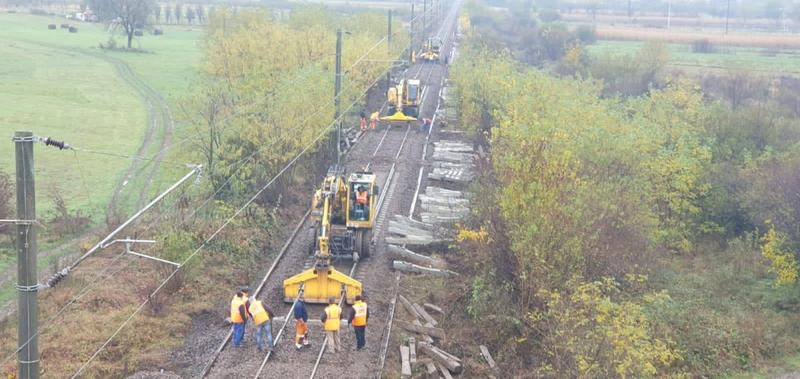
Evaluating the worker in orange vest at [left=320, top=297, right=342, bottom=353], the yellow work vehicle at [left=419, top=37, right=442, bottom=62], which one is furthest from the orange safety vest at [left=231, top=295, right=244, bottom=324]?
the yellow work vehicle at [left=419, top=37, right=442, bottom=62]

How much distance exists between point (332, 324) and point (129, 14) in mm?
98474

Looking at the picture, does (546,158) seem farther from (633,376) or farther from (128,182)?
(128,182)

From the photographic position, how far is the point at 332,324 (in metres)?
20.4

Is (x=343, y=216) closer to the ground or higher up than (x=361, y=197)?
closer to the ground

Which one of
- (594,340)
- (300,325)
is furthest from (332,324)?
(594,340)

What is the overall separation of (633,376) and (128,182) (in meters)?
34.1

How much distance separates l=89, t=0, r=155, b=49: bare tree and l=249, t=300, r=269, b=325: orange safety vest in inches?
3638

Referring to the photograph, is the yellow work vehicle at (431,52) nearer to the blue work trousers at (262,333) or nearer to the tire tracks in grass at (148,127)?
the tire tracks in grass at (148,127)

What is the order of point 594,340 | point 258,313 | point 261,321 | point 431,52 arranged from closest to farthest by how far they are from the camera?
1. point 594,340
2. point 258,313
3. point 261,321
4. point 431,52

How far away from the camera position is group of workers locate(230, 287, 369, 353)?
20.3 meters

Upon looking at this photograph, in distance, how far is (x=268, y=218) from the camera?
32.9 meters

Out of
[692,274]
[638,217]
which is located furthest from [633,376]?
[692,274]

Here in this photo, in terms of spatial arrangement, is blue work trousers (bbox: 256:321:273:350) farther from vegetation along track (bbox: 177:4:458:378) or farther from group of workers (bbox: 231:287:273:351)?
vegetation along track (bbox: 177:4:458:378)

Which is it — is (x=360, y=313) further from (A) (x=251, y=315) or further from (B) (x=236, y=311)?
(B) (x=236, y=311)
